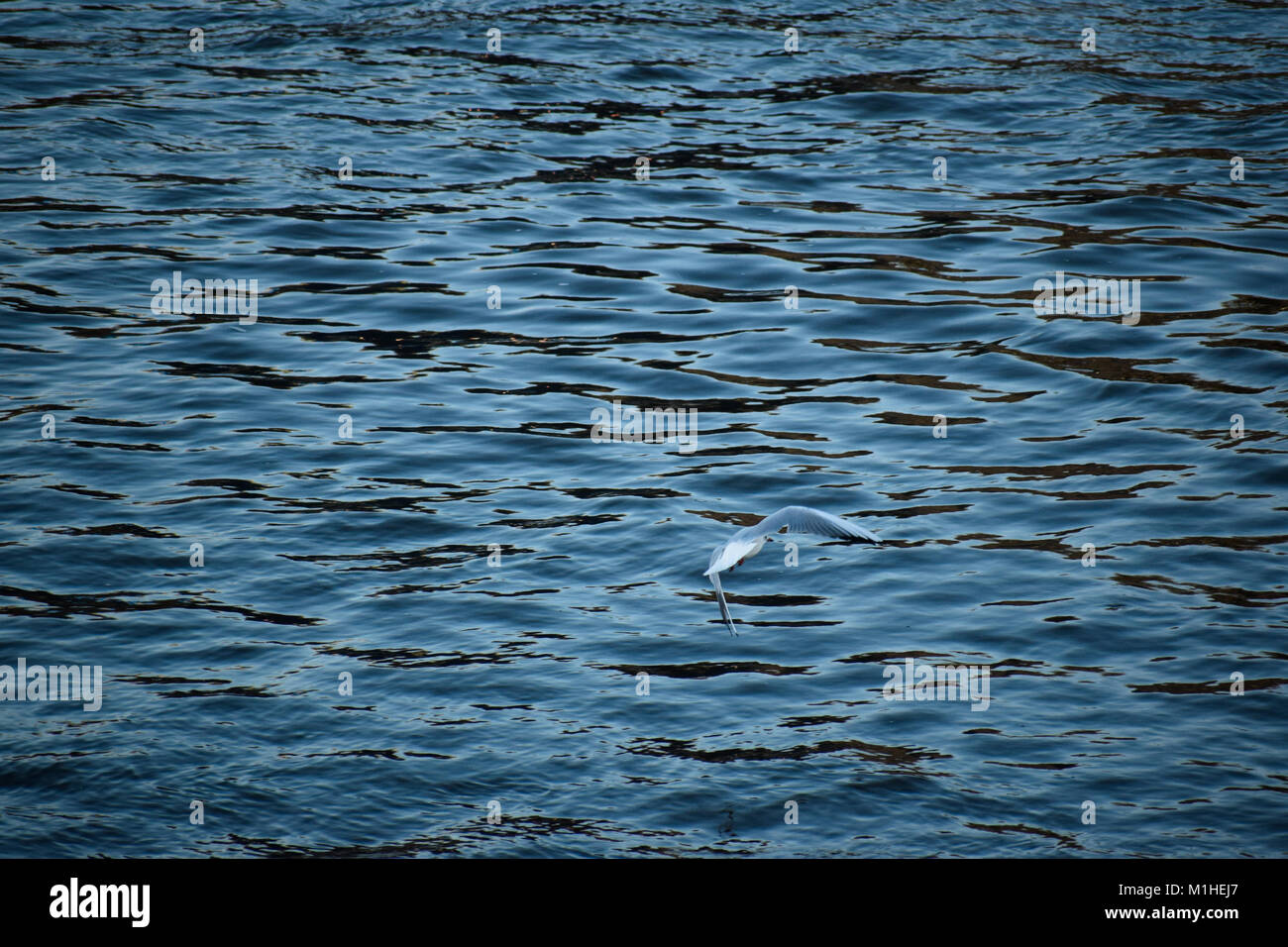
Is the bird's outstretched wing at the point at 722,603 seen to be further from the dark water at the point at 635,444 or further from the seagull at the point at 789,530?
the dark water at the point at 635,444

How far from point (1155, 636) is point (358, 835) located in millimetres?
5781

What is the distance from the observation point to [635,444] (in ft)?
44.0

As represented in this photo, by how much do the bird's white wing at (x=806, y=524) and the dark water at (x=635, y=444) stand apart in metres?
1.09

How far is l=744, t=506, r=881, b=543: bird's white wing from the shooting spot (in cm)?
939

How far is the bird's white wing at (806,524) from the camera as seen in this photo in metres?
9.39

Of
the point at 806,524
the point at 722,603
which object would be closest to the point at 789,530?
the point at 806,524

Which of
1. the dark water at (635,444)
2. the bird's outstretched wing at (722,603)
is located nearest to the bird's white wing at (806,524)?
the bird's outstretched wing at (722,603)

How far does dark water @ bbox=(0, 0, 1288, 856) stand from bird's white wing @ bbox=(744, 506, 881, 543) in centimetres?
109

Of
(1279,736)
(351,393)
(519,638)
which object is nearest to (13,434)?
(351,393)

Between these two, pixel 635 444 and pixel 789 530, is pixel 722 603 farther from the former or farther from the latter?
pixel 635 444

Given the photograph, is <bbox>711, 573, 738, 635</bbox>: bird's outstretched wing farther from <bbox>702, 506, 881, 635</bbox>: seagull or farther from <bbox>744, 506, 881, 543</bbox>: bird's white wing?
<bbox>744, 506, 881, 543</bbox>: bird's white wing

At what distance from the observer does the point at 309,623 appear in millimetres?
10453
